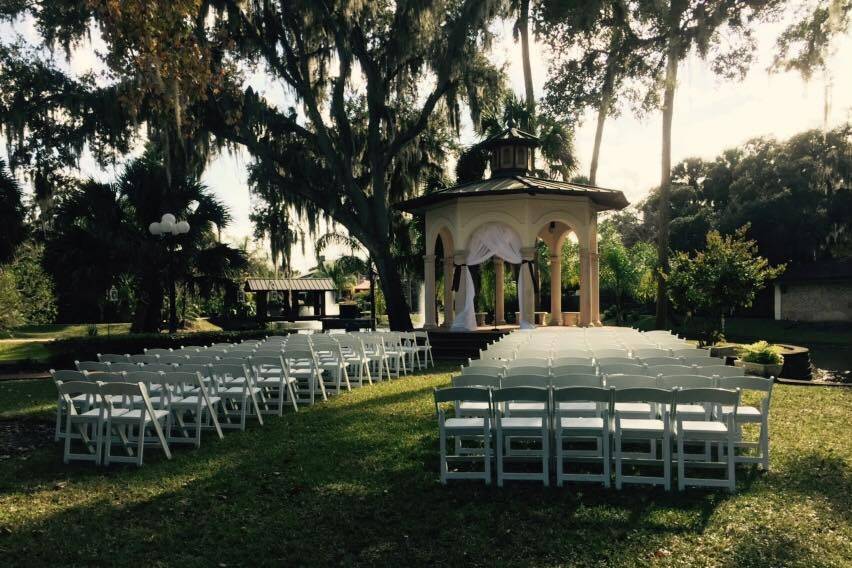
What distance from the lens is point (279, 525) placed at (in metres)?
4.33

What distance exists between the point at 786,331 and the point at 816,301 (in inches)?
126

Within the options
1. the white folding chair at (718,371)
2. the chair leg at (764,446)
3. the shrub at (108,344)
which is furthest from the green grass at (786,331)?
the chair leg at (764,446)

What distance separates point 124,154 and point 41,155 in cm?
194

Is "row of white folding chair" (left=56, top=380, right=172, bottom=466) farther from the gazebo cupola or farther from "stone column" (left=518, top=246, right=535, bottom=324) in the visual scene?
the gazebo cupola

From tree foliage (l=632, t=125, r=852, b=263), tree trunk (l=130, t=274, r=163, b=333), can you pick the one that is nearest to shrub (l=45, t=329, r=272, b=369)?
tree trunk (l=130, t=274, r=163, b=333)

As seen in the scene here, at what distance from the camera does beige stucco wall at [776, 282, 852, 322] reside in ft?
99.8

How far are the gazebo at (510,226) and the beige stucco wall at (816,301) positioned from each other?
17.8 metres

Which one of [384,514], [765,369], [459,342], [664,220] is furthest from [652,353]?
[664,220]

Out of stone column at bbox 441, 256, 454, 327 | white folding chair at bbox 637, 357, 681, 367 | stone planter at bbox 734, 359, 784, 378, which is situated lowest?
stone planter at bbox 734, 359, 784, 378

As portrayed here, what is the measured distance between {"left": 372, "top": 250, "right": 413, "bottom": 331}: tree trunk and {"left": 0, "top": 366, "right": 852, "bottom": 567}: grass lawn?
40.0ft

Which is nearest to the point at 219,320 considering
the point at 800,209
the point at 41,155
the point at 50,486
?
the point at 41,155

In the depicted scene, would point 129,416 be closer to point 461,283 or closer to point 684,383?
point 684,383

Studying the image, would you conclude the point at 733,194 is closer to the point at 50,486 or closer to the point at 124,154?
the point at 124,154

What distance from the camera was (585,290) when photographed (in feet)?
60.0
